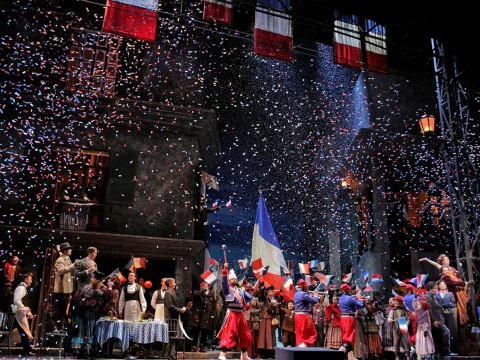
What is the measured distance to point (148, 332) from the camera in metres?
10.4

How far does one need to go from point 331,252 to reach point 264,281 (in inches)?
444

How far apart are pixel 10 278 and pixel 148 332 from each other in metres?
4.75

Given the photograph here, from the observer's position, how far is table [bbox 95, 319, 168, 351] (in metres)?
9.89

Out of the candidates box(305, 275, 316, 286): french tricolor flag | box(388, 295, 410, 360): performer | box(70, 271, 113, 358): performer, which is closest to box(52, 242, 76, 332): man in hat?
box(70, 271, 113, 358): performer

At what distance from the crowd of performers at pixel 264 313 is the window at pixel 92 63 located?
21.5 feet

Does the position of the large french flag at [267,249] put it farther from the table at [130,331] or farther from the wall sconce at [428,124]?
the table at [130,331]

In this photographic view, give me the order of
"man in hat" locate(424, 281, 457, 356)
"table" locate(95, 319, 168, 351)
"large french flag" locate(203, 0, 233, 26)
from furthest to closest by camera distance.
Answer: "large french flag" locate(203, 0, 233, 26)
"man in hat" locate(424, 281, 457, 356)
"table" locate(95, 319, 168, 351)

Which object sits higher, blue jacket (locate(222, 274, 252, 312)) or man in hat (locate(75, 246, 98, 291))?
man in hat (locate(75, 246, 98, 291))

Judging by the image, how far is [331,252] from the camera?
25.4 meters

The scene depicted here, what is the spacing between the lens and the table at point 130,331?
9891 mm

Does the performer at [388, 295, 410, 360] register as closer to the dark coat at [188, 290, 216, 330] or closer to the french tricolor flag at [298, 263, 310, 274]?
the french tricolor flag at [298, 263, 310, 274]

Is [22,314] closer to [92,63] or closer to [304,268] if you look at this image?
[304,268]

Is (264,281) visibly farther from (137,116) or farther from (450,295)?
(137,116)

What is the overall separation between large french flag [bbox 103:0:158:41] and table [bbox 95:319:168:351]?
797cm
